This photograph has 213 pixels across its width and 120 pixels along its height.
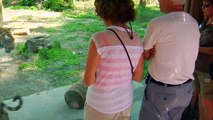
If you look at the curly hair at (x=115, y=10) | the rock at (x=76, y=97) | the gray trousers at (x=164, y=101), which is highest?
the curly hair at (x=115, y=10)

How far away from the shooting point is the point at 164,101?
5.98 feet

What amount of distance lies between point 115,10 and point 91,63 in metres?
0.27

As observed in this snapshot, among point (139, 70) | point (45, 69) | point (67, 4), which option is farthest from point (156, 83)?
point (67, 4)

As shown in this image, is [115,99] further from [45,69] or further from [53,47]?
[53,47]

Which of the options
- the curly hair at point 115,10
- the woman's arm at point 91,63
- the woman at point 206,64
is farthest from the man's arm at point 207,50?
the woman's arm at point 91,63

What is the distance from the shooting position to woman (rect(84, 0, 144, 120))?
154 centimetres

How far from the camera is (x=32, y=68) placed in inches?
213

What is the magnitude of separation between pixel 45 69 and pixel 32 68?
0.70ft

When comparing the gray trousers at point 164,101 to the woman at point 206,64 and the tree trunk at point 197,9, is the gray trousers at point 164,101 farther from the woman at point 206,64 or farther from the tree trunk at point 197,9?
the tree trunk at point 197,9

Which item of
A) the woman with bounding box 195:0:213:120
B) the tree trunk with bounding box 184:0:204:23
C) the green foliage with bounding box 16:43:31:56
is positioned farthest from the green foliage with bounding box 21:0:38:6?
the woman with bounding box 195:0:213:120

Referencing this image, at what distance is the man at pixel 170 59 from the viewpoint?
1.69 metres

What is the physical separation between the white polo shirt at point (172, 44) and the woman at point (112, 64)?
0.10m

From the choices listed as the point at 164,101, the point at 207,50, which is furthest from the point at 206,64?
the point at 164,101

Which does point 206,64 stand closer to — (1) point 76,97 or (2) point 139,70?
(2) point 139,70
